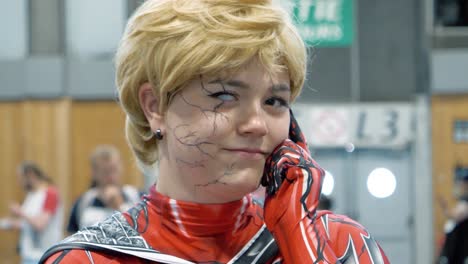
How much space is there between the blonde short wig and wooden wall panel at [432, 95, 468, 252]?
11.0 m

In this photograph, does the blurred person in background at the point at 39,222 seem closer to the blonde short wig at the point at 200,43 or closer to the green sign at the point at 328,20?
the green sign at the point at 328,20

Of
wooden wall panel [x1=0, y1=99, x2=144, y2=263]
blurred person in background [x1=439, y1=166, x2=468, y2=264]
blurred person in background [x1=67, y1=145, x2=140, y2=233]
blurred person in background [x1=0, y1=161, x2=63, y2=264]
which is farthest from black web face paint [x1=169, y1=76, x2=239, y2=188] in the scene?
wooden wall panel [x1=0, y1=99, x2=144, y2=263]

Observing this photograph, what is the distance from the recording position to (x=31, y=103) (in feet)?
42.3

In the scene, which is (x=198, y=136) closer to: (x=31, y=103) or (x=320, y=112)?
(x=320, y=112)

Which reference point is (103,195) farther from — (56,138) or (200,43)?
(56,138)

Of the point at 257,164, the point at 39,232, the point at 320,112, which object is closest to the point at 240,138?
the point at 257,164

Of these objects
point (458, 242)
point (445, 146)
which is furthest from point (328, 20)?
point (458, 242)

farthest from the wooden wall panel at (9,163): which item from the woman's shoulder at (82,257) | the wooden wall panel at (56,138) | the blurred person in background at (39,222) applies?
the woman's shoulder at (82,257)

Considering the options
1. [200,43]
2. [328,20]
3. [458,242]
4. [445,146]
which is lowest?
[445,146]

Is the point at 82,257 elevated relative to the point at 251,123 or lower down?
lower down

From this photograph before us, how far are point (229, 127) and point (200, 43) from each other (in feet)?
0.49

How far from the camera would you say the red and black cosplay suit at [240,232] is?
172 cm

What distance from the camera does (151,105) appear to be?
5.92 ft

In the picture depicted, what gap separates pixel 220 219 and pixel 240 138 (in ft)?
0.54
